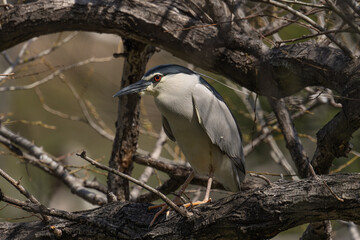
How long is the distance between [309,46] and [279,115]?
0.66 meters

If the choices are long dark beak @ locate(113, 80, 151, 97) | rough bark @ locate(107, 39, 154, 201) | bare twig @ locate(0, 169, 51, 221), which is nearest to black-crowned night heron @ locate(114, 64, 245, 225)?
long dark beak @ locate(113, 80, 151, 97)

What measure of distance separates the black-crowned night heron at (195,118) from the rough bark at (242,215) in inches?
22.2

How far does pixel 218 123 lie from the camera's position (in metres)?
2.91

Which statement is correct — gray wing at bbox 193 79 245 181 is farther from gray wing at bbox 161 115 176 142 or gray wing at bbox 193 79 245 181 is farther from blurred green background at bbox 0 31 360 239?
gray wing at bbox 161 115 176 142

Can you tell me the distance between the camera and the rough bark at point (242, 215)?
6.13ft

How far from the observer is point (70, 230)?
7.96 feet

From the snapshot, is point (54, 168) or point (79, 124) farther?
point (79, 124)

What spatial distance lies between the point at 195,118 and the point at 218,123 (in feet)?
0.51

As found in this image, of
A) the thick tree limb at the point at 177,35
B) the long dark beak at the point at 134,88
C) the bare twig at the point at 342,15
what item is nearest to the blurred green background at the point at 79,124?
the thick tree limb at the point at 177,35

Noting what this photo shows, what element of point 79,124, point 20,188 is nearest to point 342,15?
point 20,188

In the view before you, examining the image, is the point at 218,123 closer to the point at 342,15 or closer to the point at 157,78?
the point at 157,78

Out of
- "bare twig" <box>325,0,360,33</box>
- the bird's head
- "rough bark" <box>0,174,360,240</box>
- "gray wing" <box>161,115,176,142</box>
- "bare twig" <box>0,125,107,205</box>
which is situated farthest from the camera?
"bare twig" <box>0,125,107,205</box>

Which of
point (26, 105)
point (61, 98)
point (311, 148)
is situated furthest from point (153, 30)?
point (26, 105)

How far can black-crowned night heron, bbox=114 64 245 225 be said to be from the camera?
286cm
